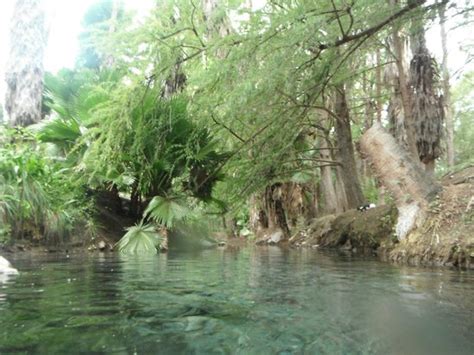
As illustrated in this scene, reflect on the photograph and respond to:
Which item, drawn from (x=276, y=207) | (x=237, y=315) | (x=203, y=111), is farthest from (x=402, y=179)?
(x=276, y=207)

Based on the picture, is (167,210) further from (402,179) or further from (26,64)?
(26,64)

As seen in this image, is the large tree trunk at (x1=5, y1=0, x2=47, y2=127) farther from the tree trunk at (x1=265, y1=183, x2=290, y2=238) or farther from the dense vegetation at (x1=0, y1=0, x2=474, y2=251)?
the tree trunk at (x1=265, y1=183, x2=290, y2=238)

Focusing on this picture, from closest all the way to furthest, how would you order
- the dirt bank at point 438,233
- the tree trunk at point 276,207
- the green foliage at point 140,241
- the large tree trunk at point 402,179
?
the dirt bank at point 438,233 < the large tree trunk at point 402,179 < the green foliage at point 140,241 < the tree trunk at point 276,207

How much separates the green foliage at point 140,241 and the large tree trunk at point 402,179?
3604 millimetres

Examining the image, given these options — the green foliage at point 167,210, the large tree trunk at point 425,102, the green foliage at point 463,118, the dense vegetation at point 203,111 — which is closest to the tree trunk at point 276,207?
the dense vegetation at point 203,111

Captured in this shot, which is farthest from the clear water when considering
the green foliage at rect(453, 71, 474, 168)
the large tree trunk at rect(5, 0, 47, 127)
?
the green foliage at rect(453, 71, 474, 168)

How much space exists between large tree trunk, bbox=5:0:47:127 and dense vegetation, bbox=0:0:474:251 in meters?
0.47

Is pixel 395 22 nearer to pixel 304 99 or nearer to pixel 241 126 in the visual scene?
pixel 304 99

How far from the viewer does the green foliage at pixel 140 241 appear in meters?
6.83

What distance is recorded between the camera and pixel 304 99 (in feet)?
16.2

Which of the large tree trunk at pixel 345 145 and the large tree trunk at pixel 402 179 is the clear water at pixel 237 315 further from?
the large tree trunk at pixel 345 145

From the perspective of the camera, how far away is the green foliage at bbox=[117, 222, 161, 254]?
683 cm

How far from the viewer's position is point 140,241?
6.95 m

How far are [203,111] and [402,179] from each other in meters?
2.75
